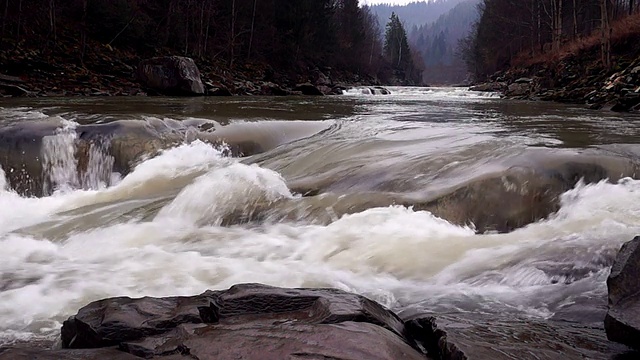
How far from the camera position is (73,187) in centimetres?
729

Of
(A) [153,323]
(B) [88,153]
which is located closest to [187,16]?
(B) [88,153]

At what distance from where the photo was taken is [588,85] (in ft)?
58.2

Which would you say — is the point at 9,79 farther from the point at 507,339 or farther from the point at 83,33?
the point at 507,339

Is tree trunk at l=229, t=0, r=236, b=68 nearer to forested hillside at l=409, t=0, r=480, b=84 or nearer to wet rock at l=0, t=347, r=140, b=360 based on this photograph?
wet rock at l=0, t=347, r=140, b=360

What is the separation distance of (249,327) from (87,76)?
19310 millimetres

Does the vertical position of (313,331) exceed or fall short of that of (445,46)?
it falls short

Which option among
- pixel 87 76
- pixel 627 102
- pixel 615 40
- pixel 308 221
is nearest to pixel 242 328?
pixel 308 221

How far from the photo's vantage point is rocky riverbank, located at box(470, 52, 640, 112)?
13317 millimetres

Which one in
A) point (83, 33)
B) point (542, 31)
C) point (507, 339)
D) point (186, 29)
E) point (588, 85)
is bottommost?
point (507, 339)

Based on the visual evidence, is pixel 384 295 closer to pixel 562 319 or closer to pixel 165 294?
pixel 562 319

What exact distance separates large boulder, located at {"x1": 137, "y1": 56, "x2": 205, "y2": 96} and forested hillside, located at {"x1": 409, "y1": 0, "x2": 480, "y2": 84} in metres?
56.2

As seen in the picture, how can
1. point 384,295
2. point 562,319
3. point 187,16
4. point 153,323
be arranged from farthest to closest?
point 187,16 < point 384,295 < point 562,319 < point 153,323

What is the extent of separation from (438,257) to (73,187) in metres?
5.33

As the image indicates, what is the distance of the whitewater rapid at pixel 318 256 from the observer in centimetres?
346
